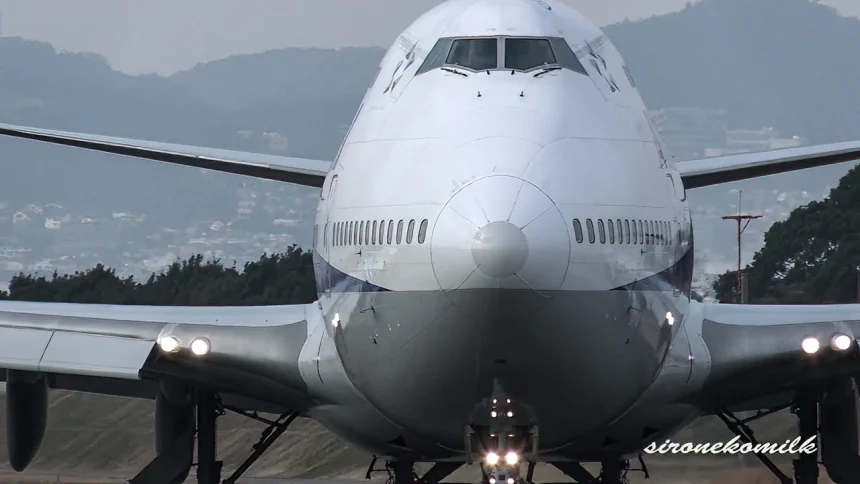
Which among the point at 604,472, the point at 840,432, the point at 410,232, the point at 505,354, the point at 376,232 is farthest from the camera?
the point at 604,472

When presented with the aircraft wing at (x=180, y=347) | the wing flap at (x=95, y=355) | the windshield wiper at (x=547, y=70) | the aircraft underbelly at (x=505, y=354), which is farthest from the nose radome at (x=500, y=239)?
the wing flap at (x=95, y=355)

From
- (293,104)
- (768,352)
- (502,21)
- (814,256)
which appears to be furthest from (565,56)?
(293,104)

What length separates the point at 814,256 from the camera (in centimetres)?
6638

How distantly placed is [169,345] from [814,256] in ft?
177

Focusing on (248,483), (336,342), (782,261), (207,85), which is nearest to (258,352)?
(336,342)

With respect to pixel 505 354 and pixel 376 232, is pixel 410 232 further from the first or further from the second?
pixel 505 354

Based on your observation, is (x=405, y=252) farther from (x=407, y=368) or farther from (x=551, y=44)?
(x=551, y=44)

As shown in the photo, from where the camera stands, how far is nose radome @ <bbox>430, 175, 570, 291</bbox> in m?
10.7

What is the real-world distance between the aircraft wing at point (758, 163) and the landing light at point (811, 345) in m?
2.99

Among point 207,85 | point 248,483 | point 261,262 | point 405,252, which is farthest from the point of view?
point 207,85

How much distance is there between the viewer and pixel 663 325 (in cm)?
1330

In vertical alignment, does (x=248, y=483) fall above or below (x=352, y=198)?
above

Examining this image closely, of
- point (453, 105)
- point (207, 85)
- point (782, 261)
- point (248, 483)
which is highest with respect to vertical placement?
point (207, 85)

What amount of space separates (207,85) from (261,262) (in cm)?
11047
